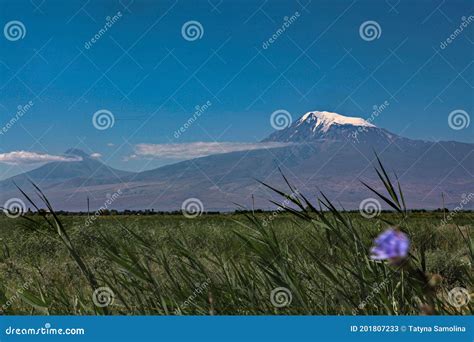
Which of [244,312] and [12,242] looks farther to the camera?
[12,242]

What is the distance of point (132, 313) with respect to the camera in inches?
121

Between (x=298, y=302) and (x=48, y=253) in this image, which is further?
(x=48, y=253)

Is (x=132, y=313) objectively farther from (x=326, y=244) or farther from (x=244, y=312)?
(x=326, y=244)

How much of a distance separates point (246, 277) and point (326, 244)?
0.57 meters

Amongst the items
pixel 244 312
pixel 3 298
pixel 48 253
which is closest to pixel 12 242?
pixel 48 253

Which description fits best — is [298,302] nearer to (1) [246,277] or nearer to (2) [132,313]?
(1) [246,277]

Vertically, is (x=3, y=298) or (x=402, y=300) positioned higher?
(x=402, y=300)

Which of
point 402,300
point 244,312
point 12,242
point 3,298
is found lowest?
point 12,242

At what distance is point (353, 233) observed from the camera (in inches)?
116

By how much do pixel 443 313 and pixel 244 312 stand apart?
38.5 inches

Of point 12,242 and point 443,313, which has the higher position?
point 443,313

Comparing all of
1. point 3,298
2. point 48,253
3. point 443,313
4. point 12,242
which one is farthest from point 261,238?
point 12,242
